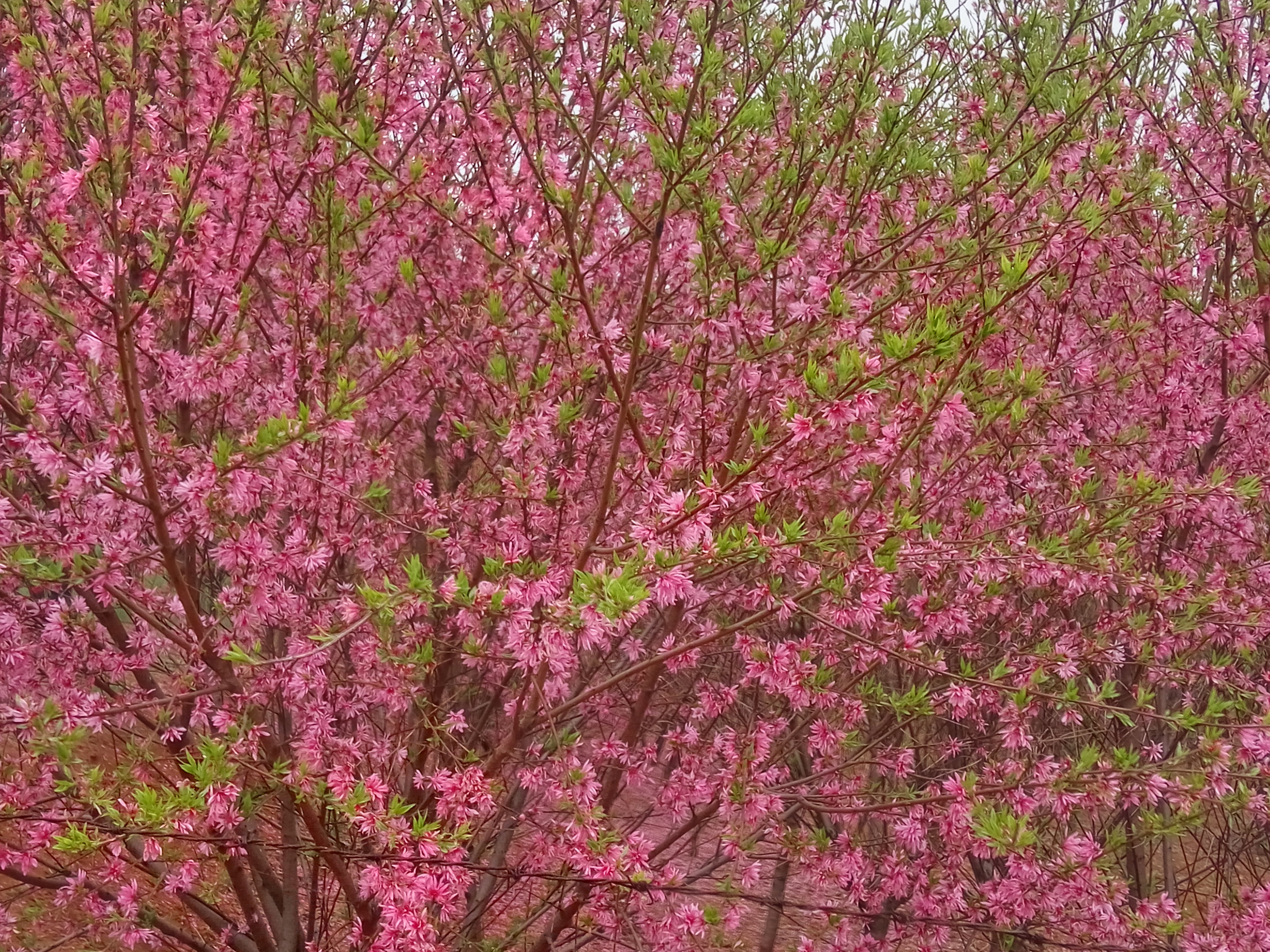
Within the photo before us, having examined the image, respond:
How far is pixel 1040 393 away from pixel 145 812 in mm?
3886

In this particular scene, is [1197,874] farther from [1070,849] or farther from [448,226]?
[448,226]

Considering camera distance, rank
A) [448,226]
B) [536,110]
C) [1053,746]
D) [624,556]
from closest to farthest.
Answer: [624,556]
[536,110]
[448,226]
[1053,746]

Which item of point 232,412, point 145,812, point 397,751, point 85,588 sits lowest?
point 145,812

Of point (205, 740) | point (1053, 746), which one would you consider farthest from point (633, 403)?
point (1053, 746)

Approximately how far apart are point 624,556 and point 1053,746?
14.4 ft

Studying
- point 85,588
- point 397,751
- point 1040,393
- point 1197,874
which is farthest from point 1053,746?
point 85,588

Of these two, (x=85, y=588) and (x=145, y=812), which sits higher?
(x=85, y=588)

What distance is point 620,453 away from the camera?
5094 mm

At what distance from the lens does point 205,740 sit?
348 cm

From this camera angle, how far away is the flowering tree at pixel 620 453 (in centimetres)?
368

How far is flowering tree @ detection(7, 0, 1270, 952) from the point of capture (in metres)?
3.68

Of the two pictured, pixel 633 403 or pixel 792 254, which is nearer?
pixel 792 254

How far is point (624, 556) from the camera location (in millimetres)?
4129

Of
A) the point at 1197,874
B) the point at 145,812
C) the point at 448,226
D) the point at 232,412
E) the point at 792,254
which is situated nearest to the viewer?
the point at 145,812
